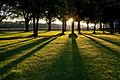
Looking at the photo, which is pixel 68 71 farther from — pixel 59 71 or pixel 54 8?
pixel 54 8

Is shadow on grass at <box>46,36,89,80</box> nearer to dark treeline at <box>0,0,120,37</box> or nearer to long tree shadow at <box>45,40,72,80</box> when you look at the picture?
long tree shadow at <box>45,40,72,80</box>

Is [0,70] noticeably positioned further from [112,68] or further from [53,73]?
[112,68]

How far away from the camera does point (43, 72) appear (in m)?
10.5

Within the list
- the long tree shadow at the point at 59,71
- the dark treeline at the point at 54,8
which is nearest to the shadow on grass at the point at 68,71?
the long tree shadow at the point at 59,71

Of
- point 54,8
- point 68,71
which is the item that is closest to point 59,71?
point 68,71

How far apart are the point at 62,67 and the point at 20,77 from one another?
9.10 ft

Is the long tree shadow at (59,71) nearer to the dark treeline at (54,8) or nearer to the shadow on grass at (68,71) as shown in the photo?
the shadow on grass at (68,71)

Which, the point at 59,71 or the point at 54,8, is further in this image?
the point at 54,8

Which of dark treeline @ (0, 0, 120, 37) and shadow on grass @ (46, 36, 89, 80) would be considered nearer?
shadow on grass @ (46, 36, 89, 80)

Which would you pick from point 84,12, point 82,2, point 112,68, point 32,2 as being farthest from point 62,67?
point 84,12

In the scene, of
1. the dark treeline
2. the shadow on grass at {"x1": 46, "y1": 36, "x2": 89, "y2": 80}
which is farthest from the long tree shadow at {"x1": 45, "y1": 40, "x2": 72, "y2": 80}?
the dark treeline

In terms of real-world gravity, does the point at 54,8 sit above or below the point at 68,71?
above

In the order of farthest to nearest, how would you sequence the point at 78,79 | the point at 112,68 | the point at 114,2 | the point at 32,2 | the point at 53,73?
1. the point at 114,2
2. the point at 32,2
3. the point at 112,68
4. the point at 53,73
5. the point at 78,79

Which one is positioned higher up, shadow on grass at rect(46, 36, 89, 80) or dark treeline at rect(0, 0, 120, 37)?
dark treeline at rect(0, 0, 120, 37)
